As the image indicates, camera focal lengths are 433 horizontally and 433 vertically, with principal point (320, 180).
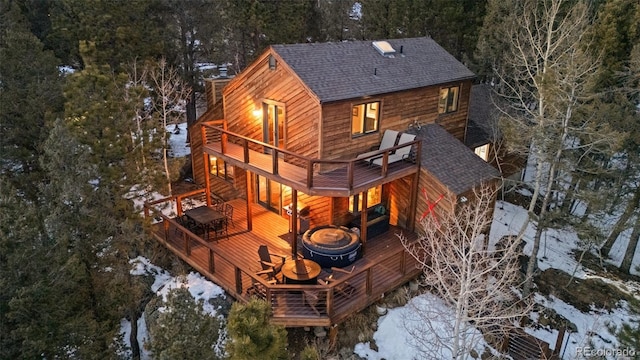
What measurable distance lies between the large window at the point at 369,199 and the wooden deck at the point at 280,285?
1.23 meters

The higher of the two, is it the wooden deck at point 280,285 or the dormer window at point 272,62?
the dormer window at point 272,62

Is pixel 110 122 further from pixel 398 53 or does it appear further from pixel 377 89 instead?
pixel 398 53

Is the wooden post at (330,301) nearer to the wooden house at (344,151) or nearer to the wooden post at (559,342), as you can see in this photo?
the wooden house at (344,151)

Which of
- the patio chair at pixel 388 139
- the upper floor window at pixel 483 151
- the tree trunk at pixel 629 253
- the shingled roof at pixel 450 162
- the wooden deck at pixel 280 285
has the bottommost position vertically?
the tree trunk at pixel 629 253

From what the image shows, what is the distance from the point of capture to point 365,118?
15242 millimetres

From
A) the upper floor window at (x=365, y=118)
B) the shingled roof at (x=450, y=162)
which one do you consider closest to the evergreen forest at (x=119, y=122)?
the shingled roof at (x=450, y=162)

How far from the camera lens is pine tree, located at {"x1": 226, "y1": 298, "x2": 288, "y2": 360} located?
625cm

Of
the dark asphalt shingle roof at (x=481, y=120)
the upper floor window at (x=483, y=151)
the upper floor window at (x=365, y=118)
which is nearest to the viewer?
the upper floor window at (x=365, y=118)

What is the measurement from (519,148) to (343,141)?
6.03m

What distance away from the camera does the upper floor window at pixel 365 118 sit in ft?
49.0

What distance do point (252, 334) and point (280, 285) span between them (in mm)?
4893

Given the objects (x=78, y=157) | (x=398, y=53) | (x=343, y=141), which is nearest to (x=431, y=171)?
(x=343, y=141)

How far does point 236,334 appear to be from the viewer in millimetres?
6348

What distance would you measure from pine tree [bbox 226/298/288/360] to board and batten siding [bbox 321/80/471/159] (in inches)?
317
